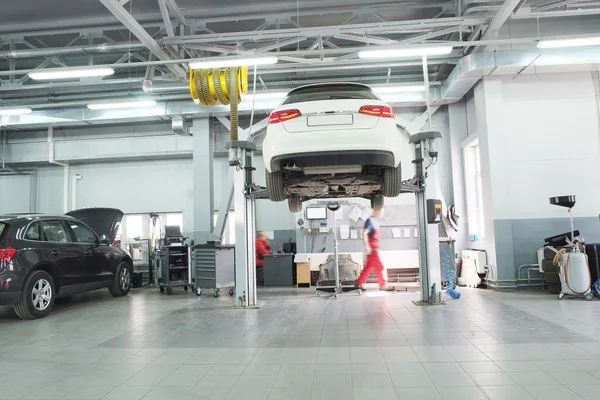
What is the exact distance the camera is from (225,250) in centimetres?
767

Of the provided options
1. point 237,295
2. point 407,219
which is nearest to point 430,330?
point 237,295

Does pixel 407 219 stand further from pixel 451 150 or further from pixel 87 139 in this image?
pixel 87 139

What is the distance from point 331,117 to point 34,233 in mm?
4785

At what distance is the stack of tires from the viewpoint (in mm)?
7051

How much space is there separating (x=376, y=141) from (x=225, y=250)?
15.5 feet

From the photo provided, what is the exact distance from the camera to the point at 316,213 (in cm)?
901

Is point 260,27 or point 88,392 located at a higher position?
point 260,27

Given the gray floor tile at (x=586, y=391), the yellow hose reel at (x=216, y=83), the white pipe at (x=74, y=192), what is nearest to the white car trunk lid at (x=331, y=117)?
the gray floor tile at (x=586, y=391)

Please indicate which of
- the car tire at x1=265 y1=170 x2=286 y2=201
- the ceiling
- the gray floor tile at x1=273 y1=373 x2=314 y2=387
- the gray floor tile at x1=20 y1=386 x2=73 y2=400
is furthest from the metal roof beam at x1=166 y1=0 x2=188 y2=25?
the gray floor tile at x1=273 y1=373 x2=314 y2=387

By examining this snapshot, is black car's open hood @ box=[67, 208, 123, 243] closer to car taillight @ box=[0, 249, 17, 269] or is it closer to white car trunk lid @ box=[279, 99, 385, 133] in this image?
car taillight @ box=[0, 249, 17, 269]

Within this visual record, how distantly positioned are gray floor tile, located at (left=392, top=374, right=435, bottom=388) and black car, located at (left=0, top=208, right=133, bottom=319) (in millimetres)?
5074

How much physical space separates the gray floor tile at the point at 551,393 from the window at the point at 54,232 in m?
6.36

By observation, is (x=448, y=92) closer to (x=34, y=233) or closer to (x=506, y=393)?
(x=506, y=393)

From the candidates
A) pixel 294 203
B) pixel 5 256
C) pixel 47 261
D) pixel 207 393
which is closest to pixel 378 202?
pixel 294 203
